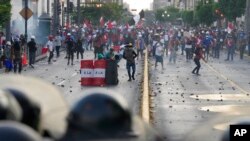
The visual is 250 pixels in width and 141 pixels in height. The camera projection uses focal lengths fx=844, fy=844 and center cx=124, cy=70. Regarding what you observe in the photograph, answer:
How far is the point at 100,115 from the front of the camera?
531cm

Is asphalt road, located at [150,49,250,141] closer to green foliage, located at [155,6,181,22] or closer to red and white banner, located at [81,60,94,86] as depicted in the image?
red and white banner, located at [81,60,94,86]

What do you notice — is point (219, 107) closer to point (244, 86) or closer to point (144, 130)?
point (244, 86)

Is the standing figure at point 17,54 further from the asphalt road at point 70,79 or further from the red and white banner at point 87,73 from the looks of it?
the red and white banner at point 87,73

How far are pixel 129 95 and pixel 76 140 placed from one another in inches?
789

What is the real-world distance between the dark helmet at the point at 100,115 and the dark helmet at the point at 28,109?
0.27 meters

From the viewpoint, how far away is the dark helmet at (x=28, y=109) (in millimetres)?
5498

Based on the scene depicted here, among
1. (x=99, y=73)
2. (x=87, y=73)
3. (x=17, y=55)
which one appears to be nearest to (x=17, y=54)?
(x=17, y=55)

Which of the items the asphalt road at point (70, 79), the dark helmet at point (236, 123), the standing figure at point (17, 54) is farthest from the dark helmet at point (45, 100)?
the standing figure at point (17, 54)

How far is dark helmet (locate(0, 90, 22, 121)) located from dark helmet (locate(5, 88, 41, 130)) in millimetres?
119

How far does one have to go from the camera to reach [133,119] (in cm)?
560

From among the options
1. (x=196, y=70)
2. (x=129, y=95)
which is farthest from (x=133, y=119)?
(x=196, y=70)

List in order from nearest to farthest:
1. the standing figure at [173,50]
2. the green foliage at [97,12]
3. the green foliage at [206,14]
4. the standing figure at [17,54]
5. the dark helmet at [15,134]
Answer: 1. the dark helmet at [15,134]
2. the standing figure at [17,54]
3. the standing figure at [173,50]
4. the green foliage at [206,14]
5. the green foliage at [97,12]

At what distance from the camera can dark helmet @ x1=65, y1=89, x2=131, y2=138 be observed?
508 cm

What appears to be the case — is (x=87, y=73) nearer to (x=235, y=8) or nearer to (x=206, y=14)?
(x=235, y=8)
